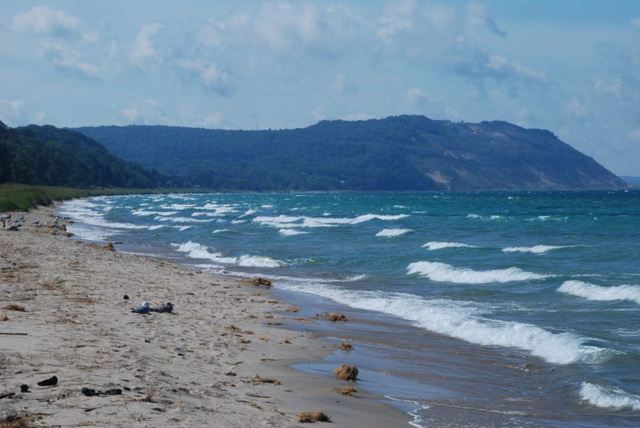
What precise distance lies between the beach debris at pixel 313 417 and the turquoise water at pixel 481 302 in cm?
126

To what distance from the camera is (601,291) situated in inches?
782

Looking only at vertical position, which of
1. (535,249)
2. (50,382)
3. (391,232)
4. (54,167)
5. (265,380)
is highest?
(54,167)

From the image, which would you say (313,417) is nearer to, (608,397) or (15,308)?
(608,397)

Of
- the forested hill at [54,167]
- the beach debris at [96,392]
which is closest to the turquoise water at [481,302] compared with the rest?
the beach debris at [96,392]

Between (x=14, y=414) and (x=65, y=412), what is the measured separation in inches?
17.5

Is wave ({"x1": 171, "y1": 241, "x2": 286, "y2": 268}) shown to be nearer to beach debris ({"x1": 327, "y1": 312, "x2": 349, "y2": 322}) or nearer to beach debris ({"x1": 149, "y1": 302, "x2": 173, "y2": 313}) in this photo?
beach debris ({"x1": 327, "y1": 312, "x2": 349, "y2": 322})

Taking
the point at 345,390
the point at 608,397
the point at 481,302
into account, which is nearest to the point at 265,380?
the point at 345,390

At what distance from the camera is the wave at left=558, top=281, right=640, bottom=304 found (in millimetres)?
19098

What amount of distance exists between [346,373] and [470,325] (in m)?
5.40

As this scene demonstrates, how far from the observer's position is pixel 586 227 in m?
43.4

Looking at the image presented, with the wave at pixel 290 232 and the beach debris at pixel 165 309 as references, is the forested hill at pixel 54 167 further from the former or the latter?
the beach debris at pixel 165 309

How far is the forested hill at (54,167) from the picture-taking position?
331 ft

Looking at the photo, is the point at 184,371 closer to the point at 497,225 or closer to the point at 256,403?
the point at 256,403

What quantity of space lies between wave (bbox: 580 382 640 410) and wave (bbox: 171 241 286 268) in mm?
18755
